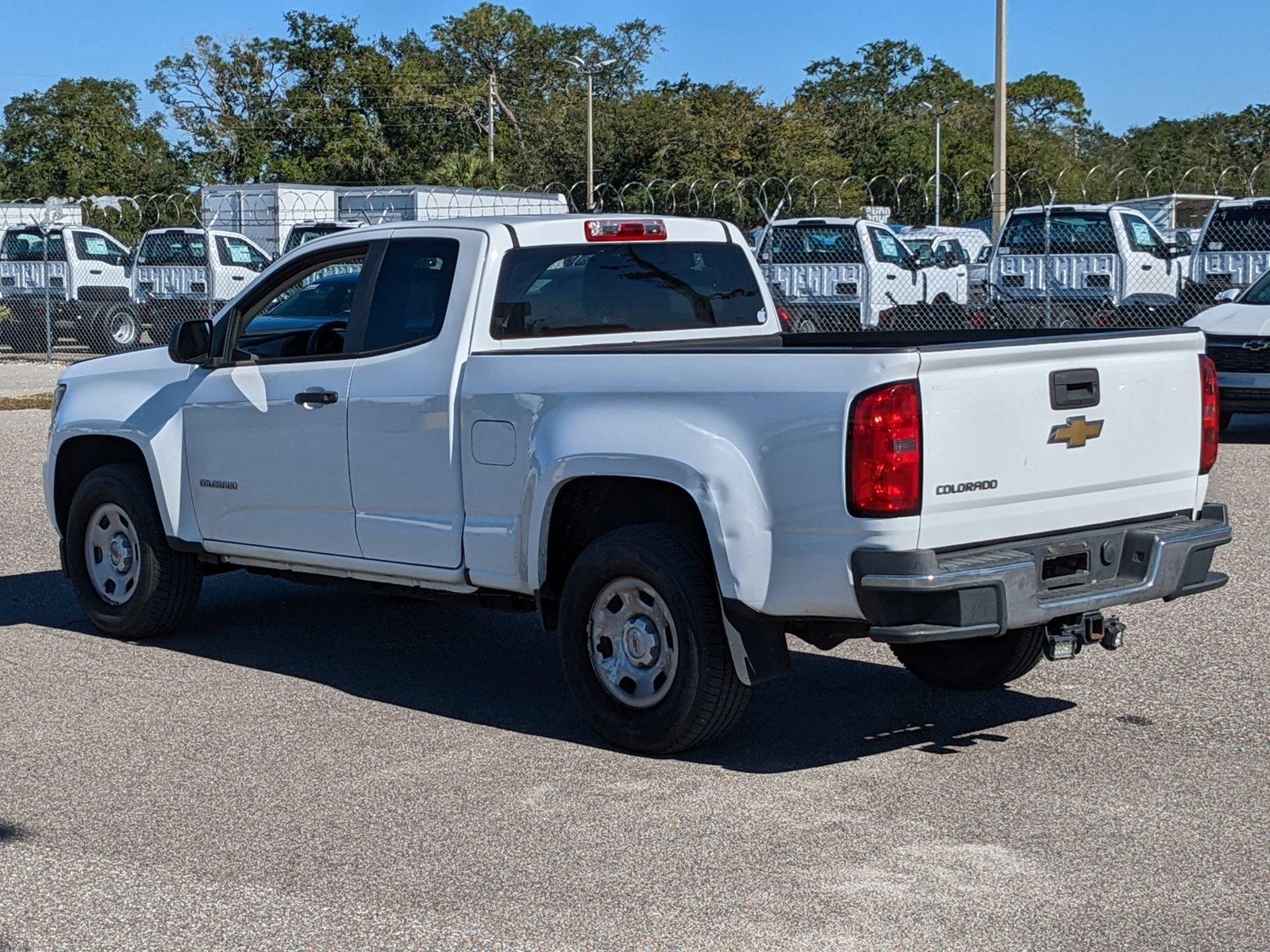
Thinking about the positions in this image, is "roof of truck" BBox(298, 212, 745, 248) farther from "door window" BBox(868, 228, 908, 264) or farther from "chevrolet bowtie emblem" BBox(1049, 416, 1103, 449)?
"door window" BBox(868, 228, 908, 264)

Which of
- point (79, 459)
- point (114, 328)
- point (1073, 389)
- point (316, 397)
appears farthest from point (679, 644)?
point (114, 328)

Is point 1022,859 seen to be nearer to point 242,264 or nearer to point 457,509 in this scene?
point 457,509

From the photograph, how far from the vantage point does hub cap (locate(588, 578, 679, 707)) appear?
19.3 feet

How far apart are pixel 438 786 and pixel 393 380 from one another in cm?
176

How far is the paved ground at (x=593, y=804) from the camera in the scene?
445 cm

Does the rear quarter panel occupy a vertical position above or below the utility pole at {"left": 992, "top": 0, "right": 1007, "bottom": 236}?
below

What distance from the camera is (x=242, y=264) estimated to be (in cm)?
2734

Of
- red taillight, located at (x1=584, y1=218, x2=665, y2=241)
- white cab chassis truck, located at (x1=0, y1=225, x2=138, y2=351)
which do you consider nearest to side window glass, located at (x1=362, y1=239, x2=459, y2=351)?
red taillight, located at (x1=584, y1=218, x2=665, y2=241)

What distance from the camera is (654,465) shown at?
572 cm

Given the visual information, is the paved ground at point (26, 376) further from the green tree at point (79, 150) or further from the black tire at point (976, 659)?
the green tree at point (79, 150)

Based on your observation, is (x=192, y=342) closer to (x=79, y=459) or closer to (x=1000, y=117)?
(x=79, y=459)

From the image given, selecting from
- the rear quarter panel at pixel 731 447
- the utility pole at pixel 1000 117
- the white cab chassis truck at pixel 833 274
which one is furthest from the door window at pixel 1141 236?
the rear quarter panel at pixel 731 447

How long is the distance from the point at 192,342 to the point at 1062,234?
1751 centimetres

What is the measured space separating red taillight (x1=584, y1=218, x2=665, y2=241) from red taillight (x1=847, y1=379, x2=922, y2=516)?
2050 mm
